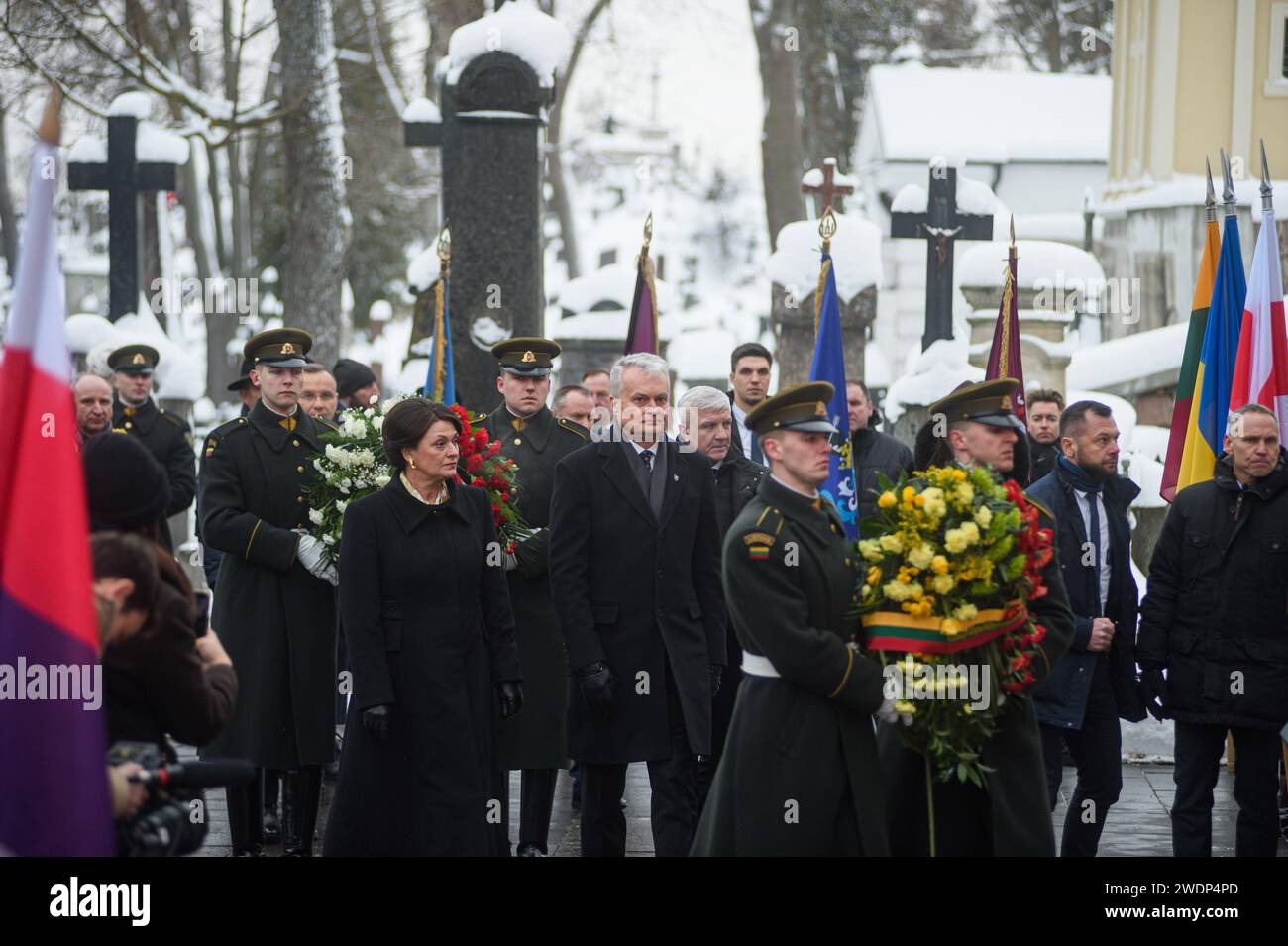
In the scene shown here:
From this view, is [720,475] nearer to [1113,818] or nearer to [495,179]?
[1113,818]

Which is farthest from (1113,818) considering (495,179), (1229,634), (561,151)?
(561,151)

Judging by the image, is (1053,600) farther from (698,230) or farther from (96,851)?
(698,230)

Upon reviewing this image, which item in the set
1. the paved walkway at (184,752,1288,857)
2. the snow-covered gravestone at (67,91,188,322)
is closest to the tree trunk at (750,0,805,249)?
the snow-covered gravestone at (67,91,188,322)

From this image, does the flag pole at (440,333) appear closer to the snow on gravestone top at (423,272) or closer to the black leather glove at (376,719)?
the black leather glove at (376,719)

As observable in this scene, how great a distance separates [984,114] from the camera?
36281 millimetres

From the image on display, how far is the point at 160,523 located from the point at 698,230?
165 feet

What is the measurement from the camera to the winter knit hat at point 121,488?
4.27 meters

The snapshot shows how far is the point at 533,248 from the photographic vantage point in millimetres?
11367

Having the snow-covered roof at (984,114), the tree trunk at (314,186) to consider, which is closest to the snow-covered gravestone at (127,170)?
the tree trunk at (314,186)

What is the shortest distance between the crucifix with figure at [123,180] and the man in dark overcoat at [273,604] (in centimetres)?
769

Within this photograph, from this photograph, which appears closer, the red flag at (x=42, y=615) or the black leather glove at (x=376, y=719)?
the red flag at (x=42, y=615)

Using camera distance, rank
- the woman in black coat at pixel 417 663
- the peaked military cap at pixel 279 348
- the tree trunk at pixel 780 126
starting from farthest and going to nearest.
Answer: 1. the tree trunk at pixel 780 126
2. the peaked military cap at pixel 279 348
3. the woman in black coat at pixel 417 663

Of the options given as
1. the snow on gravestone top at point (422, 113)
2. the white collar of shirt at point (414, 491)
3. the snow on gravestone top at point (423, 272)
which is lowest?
the white collar of shirt at point (414, 491)
